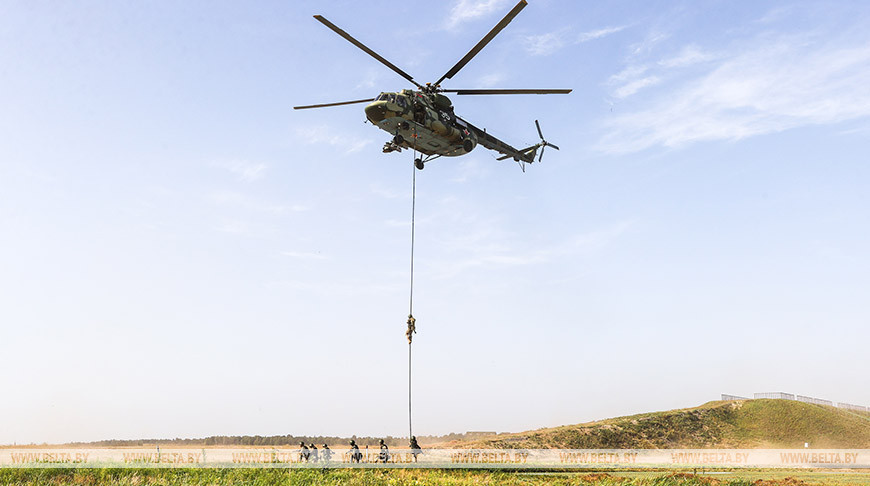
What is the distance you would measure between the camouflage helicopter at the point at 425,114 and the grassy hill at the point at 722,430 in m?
24.4

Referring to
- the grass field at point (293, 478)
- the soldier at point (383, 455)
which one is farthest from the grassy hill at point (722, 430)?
the grass field at point (293, 478)

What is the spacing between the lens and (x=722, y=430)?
55812mm

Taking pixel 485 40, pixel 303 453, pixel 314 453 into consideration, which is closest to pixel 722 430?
pixel 314 453

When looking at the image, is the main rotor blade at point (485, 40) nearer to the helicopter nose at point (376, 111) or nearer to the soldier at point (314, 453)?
the helicopter nose at point (376, 111)

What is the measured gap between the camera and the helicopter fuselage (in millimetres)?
25953

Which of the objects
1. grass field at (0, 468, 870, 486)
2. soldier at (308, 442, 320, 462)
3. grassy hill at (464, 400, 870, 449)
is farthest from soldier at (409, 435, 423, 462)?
grassy hill at (464, 400, 870, 449)

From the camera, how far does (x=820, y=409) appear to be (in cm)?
6141

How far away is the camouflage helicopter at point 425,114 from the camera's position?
2550cm

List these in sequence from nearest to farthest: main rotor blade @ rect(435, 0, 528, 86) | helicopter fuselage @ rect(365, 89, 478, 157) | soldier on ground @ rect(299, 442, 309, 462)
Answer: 1. main rotor blade @ rect(435, 0, 528, 86)
2. soldier on ground @ rect(299, 442, 309, 462)
3. helicopter fuselage @ rect(365, 89, 478, 157)

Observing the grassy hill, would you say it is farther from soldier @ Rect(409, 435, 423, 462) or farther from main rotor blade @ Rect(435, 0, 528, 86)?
main rotor blade @ Rect(435, 0, 528, 86)

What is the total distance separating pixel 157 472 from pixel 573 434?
113 ft

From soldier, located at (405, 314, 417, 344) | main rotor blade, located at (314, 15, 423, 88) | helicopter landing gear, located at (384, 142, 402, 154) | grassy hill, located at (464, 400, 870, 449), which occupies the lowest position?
grassy hill, located at (464, 400, 870, 449)

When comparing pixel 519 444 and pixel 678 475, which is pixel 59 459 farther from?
pixel 519 444

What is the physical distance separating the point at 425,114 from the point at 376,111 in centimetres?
234
